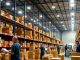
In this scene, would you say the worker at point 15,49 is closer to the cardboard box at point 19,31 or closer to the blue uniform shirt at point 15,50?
the blue uniform shirt at point 15,50

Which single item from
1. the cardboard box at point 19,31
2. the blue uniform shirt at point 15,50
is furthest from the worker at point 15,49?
the cardboard box at point 19,31

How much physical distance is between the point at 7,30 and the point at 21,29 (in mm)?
3545

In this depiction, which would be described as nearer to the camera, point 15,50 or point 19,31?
point 15,50

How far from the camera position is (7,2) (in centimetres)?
2442

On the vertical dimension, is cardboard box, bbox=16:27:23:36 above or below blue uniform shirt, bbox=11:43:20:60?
above

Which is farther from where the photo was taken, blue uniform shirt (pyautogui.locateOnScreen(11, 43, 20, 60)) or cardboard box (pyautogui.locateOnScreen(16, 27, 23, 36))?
cardboard box (pyautogui.locateOnScreen(16, 27, 23, 36))

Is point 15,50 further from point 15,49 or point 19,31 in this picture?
point 19,31

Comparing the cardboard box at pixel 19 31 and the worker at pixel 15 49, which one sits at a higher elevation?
the cardboard box at pixel 19 31

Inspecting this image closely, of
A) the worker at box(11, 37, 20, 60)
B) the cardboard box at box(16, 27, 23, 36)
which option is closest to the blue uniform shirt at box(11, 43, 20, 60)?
the worker at box(11, 37, 20, 60)

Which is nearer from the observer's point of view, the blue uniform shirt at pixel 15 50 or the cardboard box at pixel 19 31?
the blue uniform shirt at pixel 15 50

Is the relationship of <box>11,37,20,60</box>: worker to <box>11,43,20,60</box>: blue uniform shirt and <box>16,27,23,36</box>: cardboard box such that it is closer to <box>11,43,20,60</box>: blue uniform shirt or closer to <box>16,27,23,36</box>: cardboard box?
<box>11,43,20,60</box>: blue uniform shirt

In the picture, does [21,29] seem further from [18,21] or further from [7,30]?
[7,30]

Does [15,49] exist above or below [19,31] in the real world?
below

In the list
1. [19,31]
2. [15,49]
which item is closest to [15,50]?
[15,49]
